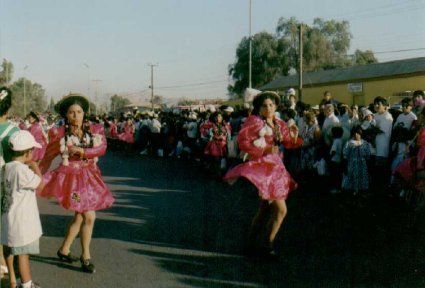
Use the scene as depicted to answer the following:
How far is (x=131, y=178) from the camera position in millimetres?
14766

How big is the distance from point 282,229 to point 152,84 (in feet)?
214

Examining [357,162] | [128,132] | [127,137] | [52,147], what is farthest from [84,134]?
[128,132]

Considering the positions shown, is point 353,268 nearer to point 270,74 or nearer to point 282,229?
point 282,229

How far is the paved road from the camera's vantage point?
5629 millimetres

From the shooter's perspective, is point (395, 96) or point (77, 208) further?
point (395, 96)

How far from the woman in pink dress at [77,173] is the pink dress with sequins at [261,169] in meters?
1.55

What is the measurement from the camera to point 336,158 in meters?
10.9

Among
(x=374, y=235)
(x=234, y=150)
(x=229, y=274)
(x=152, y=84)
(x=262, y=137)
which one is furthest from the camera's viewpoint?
(x=152, y=84)

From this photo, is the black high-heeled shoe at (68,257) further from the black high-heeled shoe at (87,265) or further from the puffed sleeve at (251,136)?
the puffed sleeve at (251,136)

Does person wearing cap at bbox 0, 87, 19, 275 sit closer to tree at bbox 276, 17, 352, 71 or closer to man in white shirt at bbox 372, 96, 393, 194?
man in white shirt at bbox 372, 96, 393, 194

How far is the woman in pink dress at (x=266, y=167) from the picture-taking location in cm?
636

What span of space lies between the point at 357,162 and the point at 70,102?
5808 millimetres

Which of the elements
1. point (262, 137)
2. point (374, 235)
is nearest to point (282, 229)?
point (374, 235)

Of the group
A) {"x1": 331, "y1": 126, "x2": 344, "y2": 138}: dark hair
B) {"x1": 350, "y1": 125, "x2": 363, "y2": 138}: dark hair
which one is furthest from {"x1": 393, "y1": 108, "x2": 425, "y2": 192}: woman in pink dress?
{"x1": 331, "y1": 126, "x2": 344, "y2": 138}: dark hair
